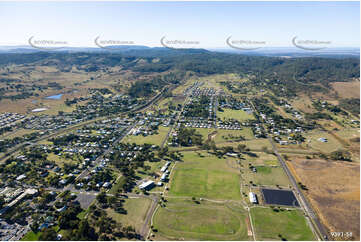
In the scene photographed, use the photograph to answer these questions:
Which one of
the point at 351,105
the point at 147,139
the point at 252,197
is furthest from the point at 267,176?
the point at 351,105

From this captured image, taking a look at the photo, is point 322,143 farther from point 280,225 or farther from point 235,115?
point 280,225

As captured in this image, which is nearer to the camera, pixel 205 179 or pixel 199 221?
pixel 199 221

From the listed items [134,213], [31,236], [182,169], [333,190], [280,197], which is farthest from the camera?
[182,169]

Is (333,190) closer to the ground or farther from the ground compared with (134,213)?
farther from the ground

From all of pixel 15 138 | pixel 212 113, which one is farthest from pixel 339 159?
pixel 15 138

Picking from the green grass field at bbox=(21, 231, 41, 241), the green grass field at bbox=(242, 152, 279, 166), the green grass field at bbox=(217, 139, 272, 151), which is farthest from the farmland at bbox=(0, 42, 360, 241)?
the green grass field at bbox=(217, 139, 272, 151)

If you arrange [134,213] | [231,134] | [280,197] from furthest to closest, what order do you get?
[231,134]
[280,197]
[134,213]

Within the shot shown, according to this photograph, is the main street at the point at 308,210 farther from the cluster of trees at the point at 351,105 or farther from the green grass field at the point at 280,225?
the cluster of trees at the point at 351,105
